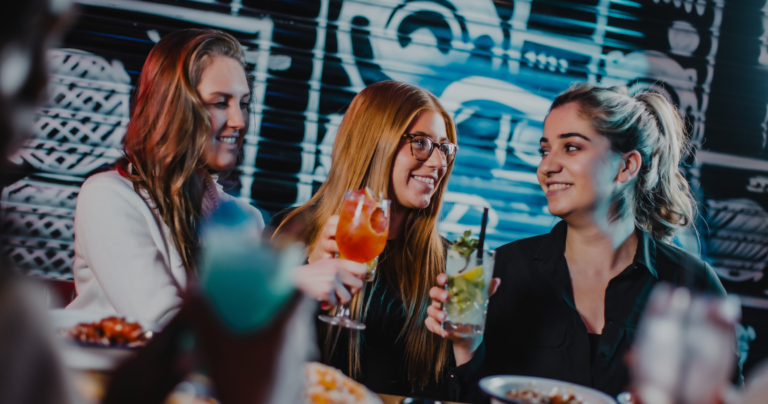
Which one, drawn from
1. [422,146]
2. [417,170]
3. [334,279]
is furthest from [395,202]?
[334,279]

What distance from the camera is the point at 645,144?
245 centimetres

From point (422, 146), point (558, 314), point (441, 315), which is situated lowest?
point (558, 314)

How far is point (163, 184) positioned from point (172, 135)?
0.67ft

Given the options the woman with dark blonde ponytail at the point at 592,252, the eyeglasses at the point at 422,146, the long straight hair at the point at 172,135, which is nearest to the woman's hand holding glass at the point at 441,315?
the woman with dark blonde ponytail at the point at 592,252

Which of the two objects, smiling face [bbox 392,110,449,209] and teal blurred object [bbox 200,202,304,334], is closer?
teal blurred object [bbox 200,202,304,334]

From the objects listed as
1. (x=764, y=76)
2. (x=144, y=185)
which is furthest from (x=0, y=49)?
(x=764, y=76)

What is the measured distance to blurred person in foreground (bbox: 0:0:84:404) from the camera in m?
0.33

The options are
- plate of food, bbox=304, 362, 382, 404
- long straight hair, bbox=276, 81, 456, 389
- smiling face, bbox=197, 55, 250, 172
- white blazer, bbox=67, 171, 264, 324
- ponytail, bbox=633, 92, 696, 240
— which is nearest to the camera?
plate of food, bbox=304, 362, 382, 404

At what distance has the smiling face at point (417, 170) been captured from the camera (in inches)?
95.1

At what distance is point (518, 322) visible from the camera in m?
2.31

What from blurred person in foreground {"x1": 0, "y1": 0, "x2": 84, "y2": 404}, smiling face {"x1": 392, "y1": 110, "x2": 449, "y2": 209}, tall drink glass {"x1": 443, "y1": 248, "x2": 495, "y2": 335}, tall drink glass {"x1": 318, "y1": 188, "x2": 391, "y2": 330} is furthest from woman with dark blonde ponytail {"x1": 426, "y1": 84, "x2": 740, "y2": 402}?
blurred person in foreground {"x1": 0, "y1": 0, "x2": 84, "y2": 404}

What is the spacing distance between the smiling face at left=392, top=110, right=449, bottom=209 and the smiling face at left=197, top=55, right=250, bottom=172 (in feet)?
2.44

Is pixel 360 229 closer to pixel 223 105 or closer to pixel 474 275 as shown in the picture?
pixel 474 275

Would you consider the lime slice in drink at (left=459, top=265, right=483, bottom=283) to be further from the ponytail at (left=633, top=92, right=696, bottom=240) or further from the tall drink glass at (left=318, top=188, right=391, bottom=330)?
the ponytail at (left=633, top=92, right=696, bottom=240)
